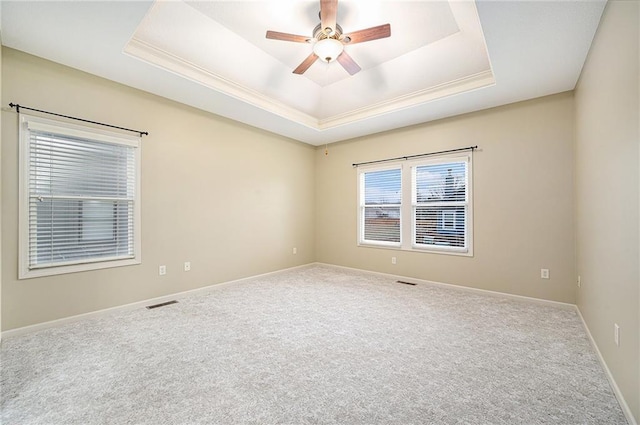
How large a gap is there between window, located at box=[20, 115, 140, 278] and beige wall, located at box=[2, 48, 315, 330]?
3.7 inches

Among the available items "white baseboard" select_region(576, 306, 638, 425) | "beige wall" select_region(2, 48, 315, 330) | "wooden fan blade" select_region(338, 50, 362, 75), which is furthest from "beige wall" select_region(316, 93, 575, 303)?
"beige wall" select_region(2, 48, 315, 330)

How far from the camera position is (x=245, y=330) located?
2.73 metres

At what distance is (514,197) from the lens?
12.2 ft

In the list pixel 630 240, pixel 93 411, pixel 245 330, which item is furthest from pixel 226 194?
pixel 630 240

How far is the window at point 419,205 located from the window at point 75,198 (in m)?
3.80

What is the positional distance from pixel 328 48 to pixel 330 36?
0.35 ft

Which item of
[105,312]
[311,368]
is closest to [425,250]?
[311,368]

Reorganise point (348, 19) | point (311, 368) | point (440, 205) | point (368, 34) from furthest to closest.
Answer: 1. point (440, 205)
2. point (348, 19)
3. point (368, 34)
4. point (311, 368)

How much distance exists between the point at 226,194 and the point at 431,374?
3.68m

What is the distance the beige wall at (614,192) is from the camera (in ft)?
5.04

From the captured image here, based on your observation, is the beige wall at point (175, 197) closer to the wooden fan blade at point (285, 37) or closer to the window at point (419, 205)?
the window at point (419, 205)

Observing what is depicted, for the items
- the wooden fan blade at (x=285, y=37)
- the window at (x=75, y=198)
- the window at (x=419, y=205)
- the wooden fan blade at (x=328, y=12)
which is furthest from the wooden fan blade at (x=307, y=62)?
the window at (x=419, y=205)

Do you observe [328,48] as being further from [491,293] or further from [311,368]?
[491,293]

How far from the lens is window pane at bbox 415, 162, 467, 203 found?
4.22 meters
